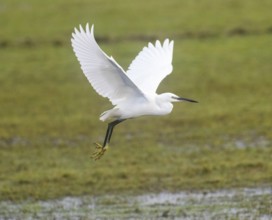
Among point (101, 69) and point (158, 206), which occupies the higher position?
point (101, 69)

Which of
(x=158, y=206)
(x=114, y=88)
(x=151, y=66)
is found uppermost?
(x=151, y=66)

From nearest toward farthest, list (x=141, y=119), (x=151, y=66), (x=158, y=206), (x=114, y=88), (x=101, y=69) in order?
(x=101, y=69) < (x=114, y=88) < (x=151, y=66) < (x=158, y=206) < (x=141, y=119)

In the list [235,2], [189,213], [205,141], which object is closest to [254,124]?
[205,141]

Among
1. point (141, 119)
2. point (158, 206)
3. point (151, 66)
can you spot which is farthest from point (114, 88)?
point (141, 119)

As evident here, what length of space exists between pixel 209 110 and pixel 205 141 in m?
2.98

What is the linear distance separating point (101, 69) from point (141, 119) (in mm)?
9036

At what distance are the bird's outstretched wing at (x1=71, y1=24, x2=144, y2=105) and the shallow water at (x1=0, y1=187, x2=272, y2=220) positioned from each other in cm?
193

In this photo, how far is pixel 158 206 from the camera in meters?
13.4

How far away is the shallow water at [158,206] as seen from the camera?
1265 cm

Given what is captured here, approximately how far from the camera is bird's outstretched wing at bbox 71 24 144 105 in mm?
11197

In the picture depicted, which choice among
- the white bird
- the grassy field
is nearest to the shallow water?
the grassy field

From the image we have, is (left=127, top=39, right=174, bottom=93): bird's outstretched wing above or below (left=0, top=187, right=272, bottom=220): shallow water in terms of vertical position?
above

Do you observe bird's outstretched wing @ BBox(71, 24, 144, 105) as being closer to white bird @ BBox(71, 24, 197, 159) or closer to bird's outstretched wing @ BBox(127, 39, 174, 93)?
white bird @ BBox(71, 24, 197, 159)

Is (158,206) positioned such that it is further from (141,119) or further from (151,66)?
(141,119)
